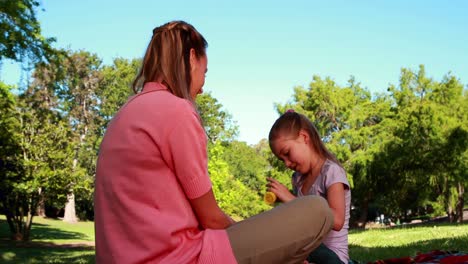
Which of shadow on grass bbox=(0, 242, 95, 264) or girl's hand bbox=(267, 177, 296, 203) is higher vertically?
girl's hand bbox=(267, 177, 296, 203)

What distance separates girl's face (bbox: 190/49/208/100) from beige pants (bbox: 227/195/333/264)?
692 mm

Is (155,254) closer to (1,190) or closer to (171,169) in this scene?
(171,169)

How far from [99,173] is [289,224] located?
2.85 ft

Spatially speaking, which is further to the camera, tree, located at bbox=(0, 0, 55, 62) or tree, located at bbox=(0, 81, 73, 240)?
tree, located at bbox=(0, 81, 73, 240)

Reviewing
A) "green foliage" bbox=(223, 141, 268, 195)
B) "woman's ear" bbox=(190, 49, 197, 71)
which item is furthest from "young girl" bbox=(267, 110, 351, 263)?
"green foliage" bbox=(223, 141, 268, 195)

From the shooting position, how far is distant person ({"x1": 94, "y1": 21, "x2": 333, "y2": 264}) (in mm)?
2045

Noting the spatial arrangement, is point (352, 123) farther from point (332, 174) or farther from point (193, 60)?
point (193, 60)

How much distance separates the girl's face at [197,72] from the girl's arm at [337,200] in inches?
58.4

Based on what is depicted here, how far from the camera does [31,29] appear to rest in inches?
394

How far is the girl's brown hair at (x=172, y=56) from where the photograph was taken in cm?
232

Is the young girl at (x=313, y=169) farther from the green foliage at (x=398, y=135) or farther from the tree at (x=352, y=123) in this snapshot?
the tree at (x=352, y=123)

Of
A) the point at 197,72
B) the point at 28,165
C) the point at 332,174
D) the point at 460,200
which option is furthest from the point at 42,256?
the point at 460,200

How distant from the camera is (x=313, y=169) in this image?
3.84 m

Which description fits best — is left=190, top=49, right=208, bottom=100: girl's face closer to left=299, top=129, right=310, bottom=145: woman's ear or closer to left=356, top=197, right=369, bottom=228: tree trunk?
left=299, top=129, right=310, bottom=145: woman's ear
